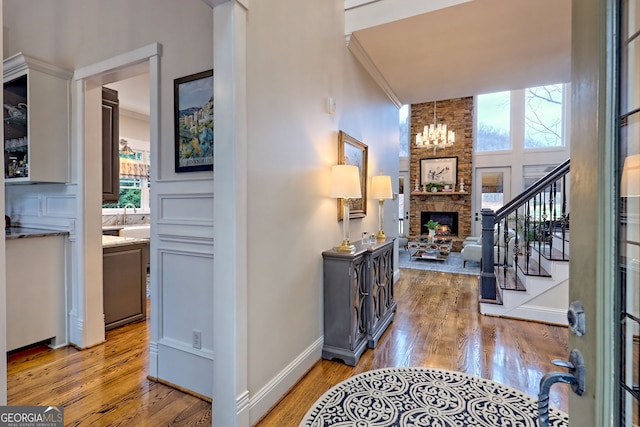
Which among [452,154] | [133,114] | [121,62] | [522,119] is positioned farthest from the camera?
[452,154]

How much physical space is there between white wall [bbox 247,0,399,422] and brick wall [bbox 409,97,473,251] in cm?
700

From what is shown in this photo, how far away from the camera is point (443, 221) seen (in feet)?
30.6

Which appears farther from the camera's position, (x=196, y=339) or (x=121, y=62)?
(x=121, y=62)

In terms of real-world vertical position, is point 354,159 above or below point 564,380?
above

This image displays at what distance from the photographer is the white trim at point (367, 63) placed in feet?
10.3

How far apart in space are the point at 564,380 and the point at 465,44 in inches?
139

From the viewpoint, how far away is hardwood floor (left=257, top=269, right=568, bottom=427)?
212cm

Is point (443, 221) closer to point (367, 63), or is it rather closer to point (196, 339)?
point (367, 63)

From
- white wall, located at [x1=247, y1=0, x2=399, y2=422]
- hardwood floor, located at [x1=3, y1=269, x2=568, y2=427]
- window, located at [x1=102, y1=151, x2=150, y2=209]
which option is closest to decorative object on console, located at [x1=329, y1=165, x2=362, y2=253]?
white wall, located at [x1=247, y1=0, x2=399, y2=422]

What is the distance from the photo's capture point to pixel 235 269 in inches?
64.8

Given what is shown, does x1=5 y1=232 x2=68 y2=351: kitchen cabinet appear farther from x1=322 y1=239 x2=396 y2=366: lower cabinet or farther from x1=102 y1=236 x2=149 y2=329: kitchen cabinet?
x1=322 y1=239 x2=396 y2=366: lower cabinet

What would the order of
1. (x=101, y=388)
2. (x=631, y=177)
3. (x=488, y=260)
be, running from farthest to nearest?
(x=488, y=260)
(x=101, y=388)
(x=631, y=177)

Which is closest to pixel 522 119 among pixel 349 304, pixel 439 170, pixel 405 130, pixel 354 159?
pixel 439 170

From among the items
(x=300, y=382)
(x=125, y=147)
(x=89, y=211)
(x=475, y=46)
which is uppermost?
(x=475, y=46)
